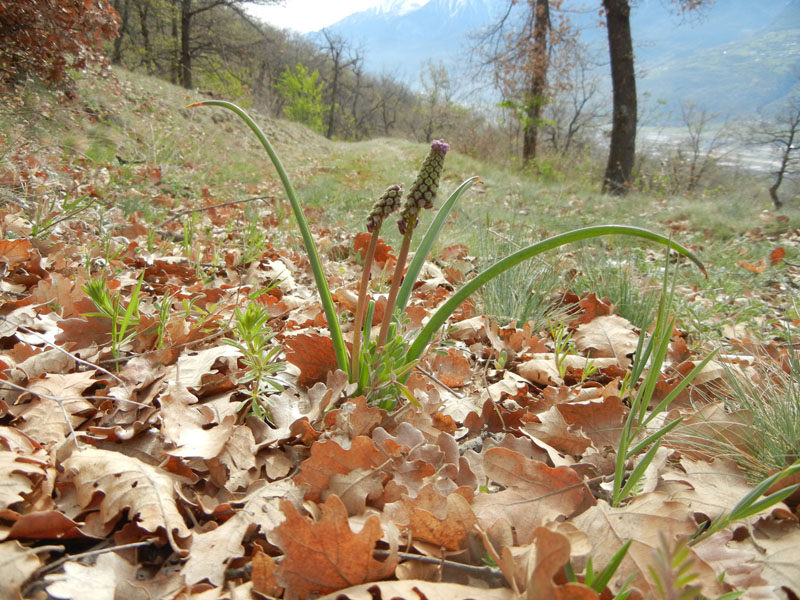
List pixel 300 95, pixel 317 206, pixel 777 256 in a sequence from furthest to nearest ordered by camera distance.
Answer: pixel 300 95 < pixel 317 206 < pixel 777 256

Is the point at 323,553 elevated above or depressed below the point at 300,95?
below

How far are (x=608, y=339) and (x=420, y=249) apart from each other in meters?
1.01

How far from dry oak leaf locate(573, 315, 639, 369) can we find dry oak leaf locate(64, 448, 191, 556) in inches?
55.9

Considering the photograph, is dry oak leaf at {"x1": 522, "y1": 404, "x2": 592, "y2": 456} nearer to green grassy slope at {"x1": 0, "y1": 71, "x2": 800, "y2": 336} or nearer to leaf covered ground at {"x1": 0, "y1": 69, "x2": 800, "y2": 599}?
leaf covered ground at {"x1": 0, "y1": 69, "x2": 800, "y2": 599}

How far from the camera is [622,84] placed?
8805mm

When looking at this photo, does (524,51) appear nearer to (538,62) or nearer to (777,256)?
(538,62)

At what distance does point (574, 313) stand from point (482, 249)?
2.61 ft

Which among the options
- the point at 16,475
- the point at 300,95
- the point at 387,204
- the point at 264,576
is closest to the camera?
the point at 264,576

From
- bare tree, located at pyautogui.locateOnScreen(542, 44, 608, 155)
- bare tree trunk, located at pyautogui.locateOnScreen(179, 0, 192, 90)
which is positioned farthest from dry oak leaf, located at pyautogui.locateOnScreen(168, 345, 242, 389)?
bare tree, located at pyautogui.locateOnScreen(542, 44, 608, 155)

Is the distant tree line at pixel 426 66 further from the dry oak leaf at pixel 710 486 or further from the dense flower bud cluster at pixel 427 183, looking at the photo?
the dry oak leaf at pixel 710 486

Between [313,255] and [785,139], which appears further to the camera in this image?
[785,139]

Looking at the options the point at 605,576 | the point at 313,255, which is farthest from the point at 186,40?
the point at 605,576

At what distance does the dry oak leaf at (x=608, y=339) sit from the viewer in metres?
1.70

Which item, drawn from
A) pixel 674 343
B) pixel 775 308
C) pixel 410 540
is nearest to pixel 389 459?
pixel 410 540
